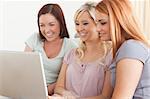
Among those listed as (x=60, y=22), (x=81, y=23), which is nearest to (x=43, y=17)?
(x=60, y=22)

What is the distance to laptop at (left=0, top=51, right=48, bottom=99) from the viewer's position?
1245mm

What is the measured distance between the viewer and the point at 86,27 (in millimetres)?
1761

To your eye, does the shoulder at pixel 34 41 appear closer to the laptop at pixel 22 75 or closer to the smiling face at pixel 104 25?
the laptop at pixel 22 75

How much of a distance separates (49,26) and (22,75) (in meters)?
0.71

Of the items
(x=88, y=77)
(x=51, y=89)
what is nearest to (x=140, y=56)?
(x=88, y=77)

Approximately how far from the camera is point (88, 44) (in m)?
1.78

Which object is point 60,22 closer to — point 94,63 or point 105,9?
point 94,63

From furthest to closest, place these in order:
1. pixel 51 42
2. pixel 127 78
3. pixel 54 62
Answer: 1. pixel 51 42
2. pixel 54 62
3. pixel 127 78

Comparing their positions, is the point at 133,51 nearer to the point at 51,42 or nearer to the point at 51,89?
the point at 51,89

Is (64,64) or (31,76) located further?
(64,64)

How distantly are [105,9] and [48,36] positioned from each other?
0.74 metres

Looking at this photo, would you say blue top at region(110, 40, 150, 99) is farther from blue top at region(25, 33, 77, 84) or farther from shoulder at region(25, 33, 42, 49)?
shoulder at region(25, 33, 42, 49)

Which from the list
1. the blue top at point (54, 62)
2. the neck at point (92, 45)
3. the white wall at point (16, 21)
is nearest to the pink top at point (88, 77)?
the neck at point (92, 45)

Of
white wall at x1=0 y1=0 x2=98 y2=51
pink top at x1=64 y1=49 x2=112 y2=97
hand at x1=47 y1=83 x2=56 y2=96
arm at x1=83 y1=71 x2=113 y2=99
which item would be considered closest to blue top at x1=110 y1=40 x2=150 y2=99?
arm at x1=83 y1=71 x2=113 y2=99
